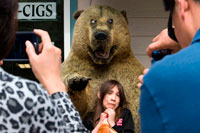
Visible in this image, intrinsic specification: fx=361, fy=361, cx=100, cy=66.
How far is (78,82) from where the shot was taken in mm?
2469

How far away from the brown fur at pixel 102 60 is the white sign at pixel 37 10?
2.40 feet

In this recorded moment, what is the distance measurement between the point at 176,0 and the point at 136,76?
2.03 meters

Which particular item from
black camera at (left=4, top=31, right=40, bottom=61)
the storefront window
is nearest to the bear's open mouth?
the storefront window

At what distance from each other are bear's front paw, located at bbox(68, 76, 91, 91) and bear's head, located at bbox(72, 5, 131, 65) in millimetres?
415

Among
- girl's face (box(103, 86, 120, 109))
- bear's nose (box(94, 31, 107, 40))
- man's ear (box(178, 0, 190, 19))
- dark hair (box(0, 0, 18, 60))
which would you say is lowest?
girl's face (box(103, 86, 120, 109))

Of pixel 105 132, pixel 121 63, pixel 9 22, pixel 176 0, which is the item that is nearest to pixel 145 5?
pixel 121 63

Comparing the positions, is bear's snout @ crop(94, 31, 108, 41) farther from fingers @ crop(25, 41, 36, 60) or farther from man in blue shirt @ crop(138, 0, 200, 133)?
man in blue shirt @ crop(138, 0, 200, 133)

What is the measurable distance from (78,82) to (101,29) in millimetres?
537

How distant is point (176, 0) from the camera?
3.19 ft

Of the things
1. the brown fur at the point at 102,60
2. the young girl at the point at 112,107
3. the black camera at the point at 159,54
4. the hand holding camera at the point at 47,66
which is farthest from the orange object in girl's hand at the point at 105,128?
the hand holding camera at the point at 47,66

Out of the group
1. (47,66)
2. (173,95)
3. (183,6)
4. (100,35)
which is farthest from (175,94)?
(100,35)

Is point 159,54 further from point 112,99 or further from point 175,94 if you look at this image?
point 112,99

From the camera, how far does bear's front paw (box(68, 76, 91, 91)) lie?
2447 mm

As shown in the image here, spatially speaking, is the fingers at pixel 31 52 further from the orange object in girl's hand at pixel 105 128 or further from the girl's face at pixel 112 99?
the girl's face at pixel 112 99
